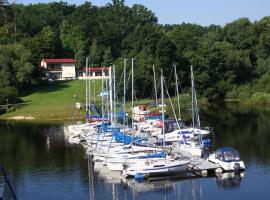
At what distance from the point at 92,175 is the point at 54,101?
2222 inches

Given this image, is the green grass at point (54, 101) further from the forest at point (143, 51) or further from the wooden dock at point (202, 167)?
the wooden dock at point (202, 167)

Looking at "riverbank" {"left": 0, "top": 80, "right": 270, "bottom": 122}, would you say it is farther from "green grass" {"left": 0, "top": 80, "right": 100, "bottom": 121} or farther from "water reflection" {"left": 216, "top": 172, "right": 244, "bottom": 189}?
"water reflection" {"left": 216, "top": 172, "right": 244, "bottom": 189}

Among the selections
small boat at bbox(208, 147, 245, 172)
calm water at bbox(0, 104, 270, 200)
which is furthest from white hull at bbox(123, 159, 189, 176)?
small boat at bbox(208, 147, 245, 172)

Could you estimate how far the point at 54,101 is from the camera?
104375 millimetres

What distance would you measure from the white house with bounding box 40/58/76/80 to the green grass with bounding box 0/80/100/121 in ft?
17.5

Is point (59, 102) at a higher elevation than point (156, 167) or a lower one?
higher

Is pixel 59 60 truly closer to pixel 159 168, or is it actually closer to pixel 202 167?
pixel 202 167

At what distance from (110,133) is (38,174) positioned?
554 inches

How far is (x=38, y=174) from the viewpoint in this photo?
5084 cm

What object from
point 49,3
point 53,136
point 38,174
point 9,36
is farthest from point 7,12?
point 38,174

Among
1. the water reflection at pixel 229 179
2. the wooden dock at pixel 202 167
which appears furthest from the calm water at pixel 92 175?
the wooden dock at pixel 202 167

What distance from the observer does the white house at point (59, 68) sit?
129188 millimetres

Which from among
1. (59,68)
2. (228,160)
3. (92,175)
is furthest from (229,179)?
(59,68)

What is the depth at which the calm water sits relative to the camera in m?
43.0
